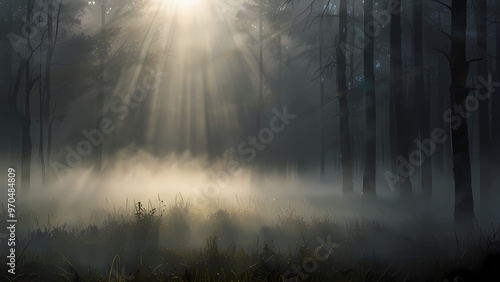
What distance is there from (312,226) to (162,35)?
16483mm

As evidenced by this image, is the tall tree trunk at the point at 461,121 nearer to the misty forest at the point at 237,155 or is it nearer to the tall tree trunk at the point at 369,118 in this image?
the misty forest at the point at 237,155

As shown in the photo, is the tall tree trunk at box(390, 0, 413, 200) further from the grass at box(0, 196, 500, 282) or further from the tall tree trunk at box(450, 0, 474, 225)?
the grass at box(0, 196, 500, 282)

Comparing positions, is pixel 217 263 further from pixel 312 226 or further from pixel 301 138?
pixel 301 138

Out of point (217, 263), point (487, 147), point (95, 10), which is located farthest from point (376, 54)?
point (217, 263)

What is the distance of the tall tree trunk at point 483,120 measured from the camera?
12.7 m

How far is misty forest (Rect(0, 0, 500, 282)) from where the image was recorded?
5797 mm

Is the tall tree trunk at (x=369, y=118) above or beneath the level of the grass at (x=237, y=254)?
above

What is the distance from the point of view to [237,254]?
5.82 m

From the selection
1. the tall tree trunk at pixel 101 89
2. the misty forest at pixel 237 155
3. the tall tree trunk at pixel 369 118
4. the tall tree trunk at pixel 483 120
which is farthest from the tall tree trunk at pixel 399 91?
the tall tree trunk at pixel 101 89

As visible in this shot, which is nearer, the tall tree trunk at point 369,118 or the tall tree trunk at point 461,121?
the tall tree trunk at point 461,121

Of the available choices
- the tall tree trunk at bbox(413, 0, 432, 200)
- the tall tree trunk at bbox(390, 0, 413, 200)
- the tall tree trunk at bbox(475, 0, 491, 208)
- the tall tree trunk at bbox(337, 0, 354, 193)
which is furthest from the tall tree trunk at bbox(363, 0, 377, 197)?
the tall tree trunk at bbox(475, 0, 491, 208)

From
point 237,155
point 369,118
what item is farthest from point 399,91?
point 237,155

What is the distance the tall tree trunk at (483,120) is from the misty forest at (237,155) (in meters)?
0.07

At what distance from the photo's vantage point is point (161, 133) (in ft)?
133
